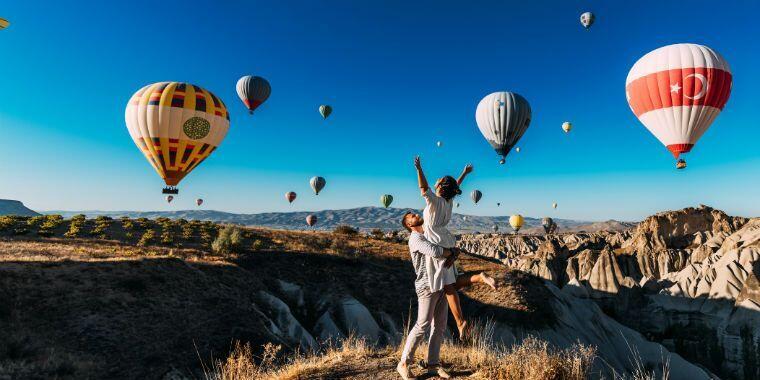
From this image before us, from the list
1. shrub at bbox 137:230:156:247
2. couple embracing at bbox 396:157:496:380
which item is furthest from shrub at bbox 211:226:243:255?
couple embracing at bbox 396:157:496:380

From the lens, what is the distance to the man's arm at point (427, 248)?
542 centimetres

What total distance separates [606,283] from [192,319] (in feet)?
254

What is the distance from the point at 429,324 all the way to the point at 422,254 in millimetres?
1020

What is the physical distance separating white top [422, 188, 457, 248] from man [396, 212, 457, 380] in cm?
11

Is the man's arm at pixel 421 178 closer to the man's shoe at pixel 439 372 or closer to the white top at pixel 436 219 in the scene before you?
the white top at pixel 436 219

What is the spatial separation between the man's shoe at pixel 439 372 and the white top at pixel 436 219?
1.87 m

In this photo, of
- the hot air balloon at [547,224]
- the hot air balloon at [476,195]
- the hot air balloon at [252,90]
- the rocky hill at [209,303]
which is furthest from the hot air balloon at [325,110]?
the hot air balloon at [547,224]

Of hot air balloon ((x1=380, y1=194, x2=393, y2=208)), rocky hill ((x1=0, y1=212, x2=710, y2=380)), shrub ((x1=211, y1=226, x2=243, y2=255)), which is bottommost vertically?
rocky hill ((x1=0, y1=212, x2=710, y2=380))

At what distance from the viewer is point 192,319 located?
634 inches

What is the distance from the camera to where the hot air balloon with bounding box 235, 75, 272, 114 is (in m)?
41.2

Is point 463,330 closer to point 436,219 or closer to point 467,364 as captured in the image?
point 467,364

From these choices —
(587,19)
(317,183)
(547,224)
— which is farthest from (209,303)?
(547,224)

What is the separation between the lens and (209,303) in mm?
17781

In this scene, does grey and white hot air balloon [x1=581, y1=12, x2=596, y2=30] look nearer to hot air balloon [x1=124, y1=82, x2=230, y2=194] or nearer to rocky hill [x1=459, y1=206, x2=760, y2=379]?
rocky hill [x1=459, y1=206, x2=760, y2=379]
